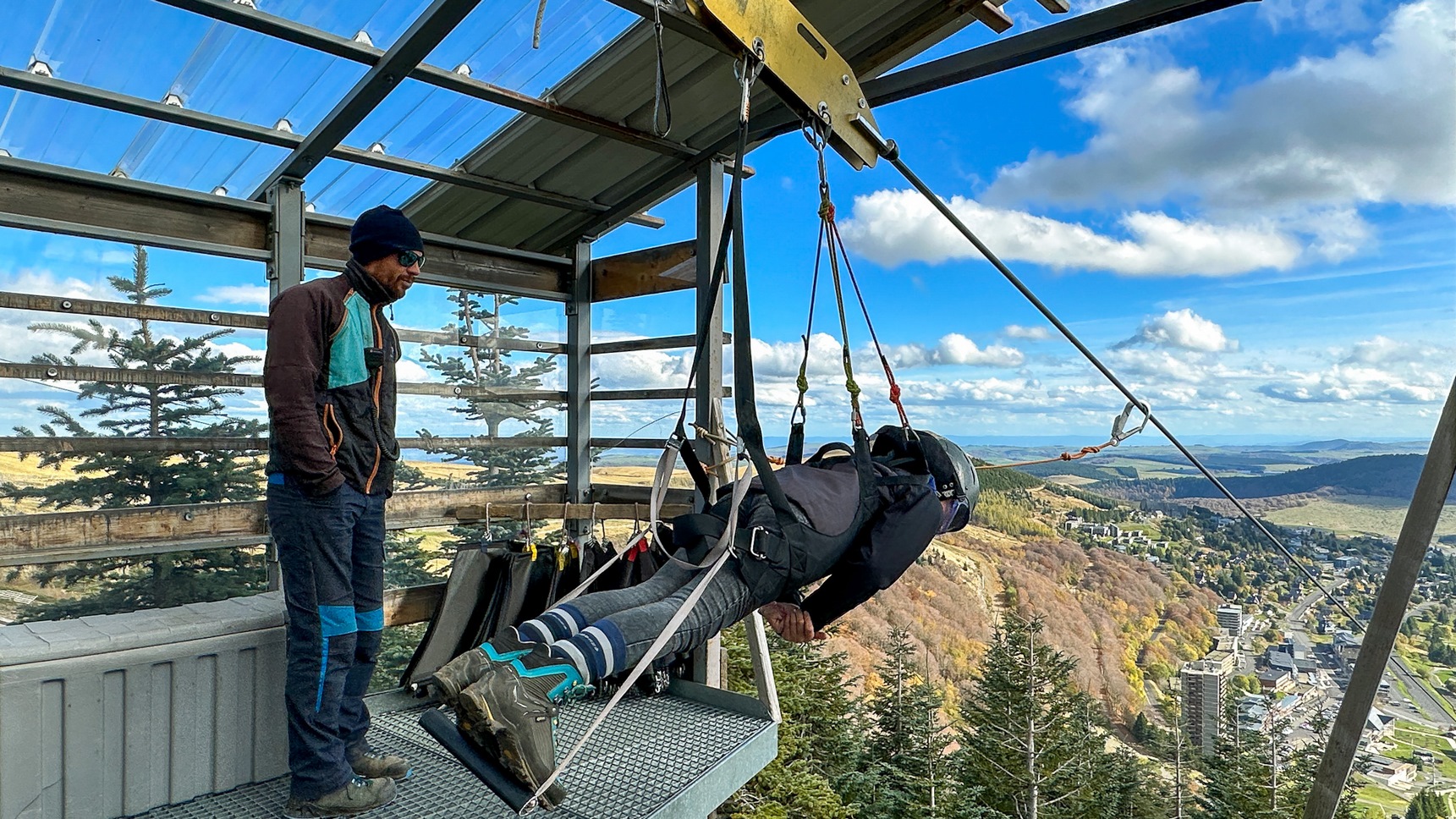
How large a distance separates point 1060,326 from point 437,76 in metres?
2.60

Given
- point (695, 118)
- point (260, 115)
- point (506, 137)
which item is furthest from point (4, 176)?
point (695, 118)

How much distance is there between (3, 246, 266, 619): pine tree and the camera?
10.7 feet

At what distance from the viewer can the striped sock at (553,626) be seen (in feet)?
5.44

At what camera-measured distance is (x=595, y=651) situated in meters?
1.61

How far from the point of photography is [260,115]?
10.2ft

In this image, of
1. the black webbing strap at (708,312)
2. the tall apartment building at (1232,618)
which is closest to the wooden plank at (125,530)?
the black webbing strap at (708,312)

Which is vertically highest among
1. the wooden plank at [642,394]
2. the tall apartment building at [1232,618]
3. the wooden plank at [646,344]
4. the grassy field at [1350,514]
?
the wooden plank at [646,344]

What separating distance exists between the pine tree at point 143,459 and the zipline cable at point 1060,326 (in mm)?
3151

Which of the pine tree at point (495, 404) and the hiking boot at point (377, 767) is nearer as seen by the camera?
the hiking boot at point (377, 767)

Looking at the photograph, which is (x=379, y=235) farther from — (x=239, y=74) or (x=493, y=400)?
(x=493, y=400)

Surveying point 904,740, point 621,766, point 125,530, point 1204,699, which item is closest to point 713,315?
point 621,766

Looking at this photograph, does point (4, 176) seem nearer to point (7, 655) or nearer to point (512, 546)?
point (7, 655)

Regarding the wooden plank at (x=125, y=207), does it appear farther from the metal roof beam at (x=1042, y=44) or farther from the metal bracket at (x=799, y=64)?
the metal roof beam at (x=1042, y=44)

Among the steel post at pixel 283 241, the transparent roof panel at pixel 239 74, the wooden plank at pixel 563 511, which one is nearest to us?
the transparent roof panel at pixel 239 74
